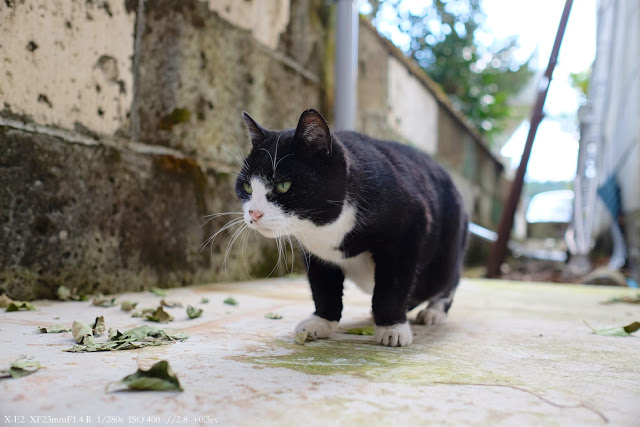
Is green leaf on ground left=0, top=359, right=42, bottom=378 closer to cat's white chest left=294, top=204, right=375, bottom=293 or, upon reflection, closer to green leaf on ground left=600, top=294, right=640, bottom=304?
cat's white chest left=294, top=204, right=375, bottom=293

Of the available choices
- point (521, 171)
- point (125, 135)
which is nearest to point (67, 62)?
point (125, 135)

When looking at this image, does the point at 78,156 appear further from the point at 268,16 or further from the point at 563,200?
the point at 563,200

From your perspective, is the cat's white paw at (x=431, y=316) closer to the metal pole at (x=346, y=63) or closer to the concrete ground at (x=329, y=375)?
the concrete ground at (x=329, y=375)

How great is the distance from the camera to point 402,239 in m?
1.57

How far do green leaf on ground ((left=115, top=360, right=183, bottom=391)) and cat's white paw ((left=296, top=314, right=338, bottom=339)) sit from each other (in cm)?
57

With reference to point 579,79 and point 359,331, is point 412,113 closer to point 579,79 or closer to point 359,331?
point 359,331

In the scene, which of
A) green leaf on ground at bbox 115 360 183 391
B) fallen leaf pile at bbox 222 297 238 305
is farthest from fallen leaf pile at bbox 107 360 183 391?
fallen leaf pile at bbox 222 297 238 305

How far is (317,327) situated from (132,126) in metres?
1.35

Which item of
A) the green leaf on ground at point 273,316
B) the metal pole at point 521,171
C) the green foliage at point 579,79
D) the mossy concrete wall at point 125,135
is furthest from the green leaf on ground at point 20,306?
the green foliage at point 579,79

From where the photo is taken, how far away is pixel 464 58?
7.30 meters

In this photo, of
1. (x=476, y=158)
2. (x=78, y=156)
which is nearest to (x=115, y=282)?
(x=78, y=156)

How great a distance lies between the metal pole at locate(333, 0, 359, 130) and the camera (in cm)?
359

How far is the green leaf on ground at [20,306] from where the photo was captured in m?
1.67

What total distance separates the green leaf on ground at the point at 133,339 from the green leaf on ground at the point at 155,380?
0.32 metres
